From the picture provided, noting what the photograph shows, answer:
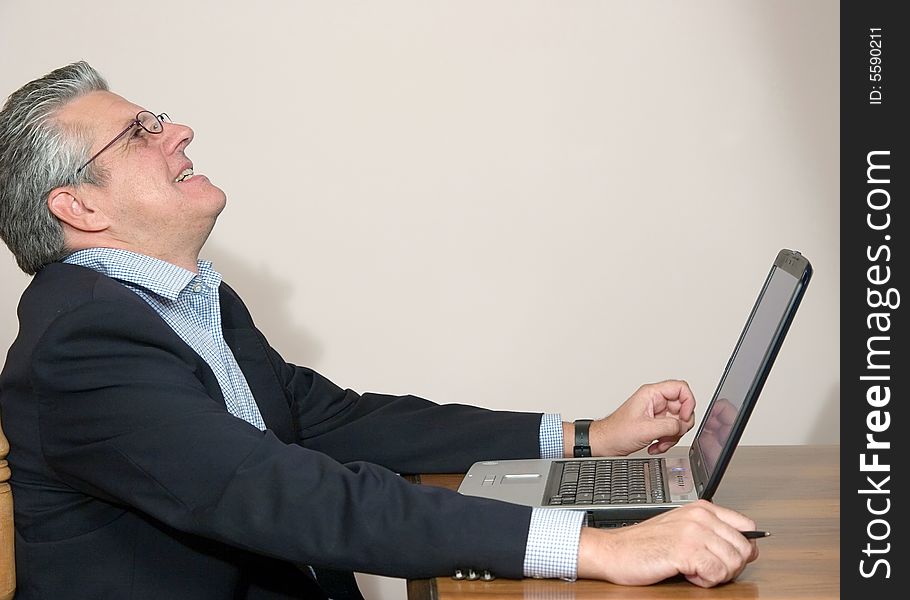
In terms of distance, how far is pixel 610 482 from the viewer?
4.90ft

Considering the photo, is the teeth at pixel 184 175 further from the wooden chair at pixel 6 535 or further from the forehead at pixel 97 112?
the wooden chair at pixel 6 535

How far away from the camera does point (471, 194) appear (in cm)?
259

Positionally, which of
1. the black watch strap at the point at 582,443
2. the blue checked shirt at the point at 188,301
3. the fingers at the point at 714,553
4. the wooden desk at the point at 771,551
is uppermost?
the blue checked shirt at the point at 188,301

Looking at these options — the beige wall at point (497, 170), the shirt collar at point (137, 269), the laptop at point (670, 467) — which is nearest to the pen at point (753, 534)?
the laptop at point (670, 467)

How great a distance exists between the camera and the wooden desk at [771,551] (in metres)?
1.15

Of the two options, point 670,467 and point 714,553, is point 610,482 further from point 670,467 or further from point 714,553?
point 714,553

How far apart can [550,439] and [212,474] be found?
66cm

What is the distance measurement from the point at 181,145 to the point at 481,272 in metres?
→ 1.03

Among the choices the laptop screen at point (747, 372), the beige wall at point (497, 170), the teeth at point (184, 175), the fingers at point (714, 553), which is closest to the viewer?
the fingers at point (714, 553)

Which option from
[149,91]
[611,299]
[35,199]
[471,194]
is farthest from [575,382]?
[35,199]

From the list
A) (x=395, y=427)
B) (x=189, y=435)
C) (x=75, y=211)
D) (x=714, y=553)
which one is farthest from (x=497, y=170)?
(x=714, y=553)

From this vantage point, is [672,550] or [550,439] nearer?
[672,550]

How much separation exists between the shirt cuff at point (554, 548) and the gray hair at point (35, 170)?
2.71 feet
